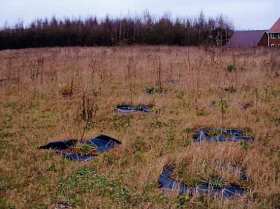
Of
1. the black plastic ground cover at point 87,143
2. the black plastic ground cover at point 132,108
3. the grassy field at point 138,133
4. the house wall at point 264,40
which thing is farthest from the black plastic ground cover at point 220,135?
the house wall at point 264,40

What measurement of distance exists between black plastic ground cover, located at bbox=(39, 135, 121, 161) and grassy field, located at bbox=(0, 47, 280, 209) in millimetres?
158

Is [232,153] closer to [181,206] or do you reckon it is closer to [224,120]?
[181,206]

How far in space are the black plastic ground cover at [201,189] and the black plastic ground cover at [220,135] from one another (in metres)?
1.70

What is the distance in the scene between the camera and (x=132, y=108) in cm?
881

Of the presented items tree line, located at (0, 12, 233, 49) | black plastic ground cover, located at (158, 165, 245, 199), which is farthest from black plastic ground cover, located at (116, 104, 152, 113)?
tree line, located at (0, 12, 233, 49)

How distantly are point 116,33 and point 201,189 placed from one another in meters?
35.2

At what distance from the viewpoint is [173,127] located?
23.9ft

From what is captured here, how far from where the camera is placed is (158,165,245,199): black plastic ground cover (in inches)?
173

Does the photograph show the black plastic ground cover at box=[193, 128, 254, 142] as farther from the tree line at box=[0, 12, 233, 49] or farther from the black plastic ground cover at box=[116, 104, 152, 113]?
the tree line at box=[0, 12, 233, 49]

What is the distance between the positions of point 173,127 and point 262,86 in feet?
14.7

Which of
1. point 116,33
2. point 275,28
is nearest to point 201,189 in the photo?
point 116,33

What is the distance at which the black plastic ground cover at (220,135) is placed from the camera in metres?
6.36

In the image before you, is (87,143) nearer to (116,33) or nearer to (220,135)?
(220,135)

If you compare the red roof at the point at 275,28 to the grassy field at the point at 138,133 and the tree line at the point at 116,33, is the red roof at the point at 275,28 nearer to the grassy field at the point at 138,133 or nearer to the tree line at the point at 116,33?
the tree line at the point at 116,33
